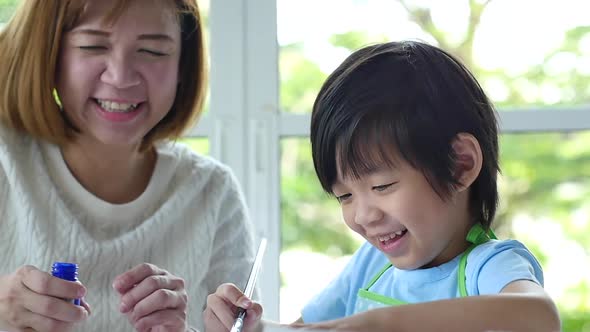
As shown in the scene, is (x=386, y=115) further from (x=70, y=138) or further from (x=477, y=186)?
(x=70, y=138)

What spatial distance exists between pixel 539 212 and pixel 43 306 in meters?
1.16

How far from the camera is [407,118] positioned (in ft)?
3.05

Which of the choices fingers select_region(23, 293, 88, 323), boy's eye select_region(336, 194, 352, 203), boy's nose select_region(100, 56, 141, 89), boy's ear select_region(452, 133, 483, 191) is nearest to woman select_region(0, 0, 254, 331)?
boy's nose select_region(100, 56, 141, 89)

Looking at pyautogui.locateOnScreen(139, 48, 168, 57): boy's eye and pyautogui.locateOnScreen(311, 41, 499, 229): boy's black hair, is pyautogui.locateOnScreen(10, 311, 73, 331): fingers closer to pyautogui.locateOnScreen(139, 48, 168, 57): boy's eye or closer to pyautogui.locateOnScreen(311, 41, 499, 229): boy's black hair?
pyautogui.locateOnScreen(311, 41, 499, 229): boy's black hair

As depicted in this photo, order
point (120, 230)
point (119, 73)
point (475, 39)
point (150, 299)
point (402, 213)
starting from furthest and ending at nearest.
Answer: point (475, 39)
point (120, 230)
point (119, 73)
point (150, 299)
point (402, 213)

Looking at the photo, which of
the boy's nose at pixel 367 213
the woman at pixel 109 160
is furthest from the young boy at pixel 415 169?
the woman at pixel 109 160

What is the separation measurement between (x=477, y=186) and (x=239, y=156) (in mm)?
937

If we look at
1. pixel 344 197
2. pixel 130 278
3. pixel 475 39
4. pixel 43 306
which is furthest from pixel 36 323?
pixel 475 39

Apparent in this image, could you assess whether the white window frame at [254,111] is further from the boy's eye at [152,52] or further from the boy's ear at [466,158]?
the boy's ear at [466,158]

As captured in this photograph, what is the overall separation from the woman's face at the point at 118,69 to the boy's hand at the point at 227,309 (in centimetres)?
40

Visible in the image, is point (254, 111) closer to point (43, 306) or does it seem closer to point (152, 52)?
point (152, 52)

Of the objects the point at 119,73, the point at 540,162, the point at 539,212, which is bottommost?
the point at 539,212

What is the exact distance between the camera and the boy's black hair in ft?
3.03

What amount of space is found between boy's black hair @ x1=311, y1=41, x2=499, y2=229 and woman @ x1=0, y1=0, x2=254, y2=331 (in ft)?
1.10
